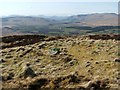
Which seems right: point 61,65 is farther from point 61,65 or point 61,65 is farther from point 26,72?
point 26,72

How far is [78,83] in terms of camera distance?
2117 cm

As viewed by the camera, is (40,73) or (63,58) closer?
(40,73)

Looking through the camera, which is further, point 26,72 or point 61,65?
point 61,65

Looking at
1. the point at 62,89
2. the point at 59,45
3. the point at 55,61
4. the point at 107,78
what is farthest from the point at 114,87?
the point at 59,45

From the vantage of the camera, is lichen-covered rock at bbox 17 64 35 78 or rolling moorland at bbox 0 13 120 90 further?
lichen-covered rock at bbox 17 64 35 78

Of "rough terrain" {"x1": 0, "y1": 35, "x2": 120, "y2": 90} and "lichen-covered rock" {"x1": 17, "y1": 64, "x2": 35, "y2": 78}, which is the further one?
"lichen-covered rock" {"x1": 17, "y1": 64, "x2": 35, "y2": 78}

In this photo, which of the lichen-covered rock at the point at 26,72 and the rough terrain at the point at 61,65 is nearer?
the rough terrain at the point at 61,65

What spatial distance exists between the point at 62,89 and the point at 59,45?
14668mm

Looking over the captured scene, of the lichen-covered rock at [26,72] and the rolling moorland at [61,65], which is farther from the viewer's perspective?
the lichen-covered rock at [26,72]

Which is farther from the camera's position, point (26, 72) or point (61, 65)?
point (61, 65)

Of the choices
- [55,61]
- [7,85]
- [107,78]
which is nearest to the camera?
[107,78]

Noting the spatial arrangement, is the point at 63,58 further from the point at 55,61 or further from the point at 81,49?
the point at 81,49

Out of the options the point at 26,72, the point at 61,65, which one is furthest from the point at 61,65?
the point at 26,72

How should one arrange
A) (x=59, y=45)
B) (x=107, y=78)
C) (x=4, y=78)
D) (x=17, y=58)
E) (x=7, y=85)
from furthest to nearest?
(x=59, y=45) < (x=17, y=58) < (x=4, y=78) < (x=7, y=85) < (x=107, y=78)
